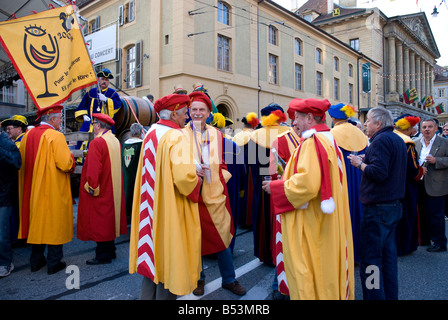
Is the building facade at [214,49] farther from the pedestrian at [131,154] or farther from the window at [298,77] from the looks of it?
the pedestrian at [131,154]

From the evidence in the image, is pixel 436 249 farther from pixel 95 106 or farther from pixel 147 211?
pixel 95 106

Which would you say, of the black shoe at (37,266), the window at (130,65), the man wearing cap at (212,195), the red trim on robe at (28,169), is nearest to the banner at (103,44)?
the window at (130,65)

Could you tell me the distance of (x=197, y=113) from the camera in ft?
11.2

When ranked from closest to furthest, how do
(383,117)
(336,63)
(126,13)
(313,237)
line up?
(313,237) → (383,117) → (126,13) → (336,63)

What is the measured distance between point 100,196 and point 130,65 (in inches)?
629

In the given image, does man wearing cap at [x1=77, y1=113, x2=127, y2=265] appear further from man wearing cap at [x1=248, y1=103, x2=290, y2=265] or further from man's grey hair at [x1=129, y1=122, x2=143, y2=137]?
man wearing cap at [x1=248, y1=103, x2=290, y2=265]

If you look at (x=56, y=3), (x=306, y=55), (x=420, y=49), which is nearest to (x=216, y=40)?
(x=306, y=55)

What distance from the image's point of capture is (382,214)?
279 centimetres

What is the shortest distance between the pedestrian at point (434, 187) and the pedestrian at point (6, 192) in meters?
5.75

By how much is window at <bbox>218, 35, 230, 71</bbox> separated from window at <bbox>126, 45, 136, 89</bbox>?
497 cm

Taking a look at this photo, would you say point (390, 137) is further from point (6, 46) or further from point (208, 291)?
point (6, 46)

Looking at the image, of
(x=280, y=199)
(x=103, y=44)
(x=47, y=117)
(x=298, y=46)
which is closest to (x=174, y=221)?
(x=280, y=199)

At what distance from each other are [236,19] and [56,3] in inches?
558

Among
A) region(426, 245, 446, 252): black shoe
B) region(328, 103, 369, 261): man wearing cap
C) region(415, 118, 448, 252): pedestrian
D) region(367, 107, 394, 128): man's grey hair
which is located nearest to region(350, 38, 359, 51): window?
region(415, 118, 448, 252): pedestrian
